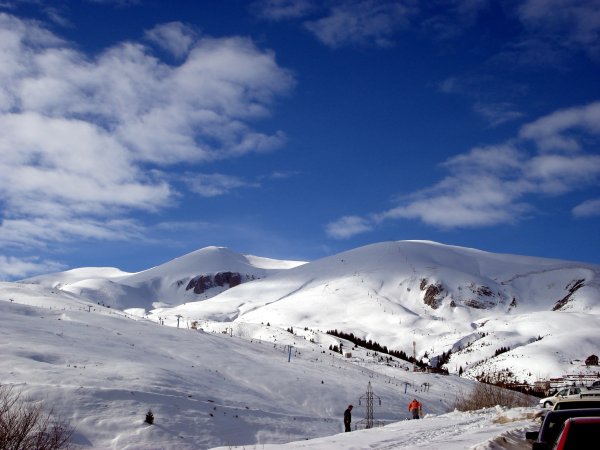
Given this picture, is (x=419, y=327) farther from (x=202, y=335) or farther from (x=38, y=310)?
(x=38, y=310)

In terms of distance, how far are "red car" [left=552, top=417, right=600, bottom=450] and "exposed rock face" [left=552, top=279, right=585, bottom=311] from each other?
18253 centimetres

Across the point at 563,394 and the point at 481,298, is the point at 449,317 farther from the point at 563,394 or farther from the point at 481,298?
the point at 563,394

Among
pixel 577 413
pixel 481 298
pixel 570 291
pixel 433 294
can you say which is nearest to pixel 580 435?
pixel 577 413

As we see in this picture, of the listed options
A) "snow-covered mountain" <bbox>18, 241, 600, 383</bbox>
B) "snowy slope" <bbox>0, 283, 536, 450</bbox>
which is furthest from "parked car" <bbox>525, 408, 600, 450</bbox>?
"snow-covered mountain" <bbox>18, 241, 600, 383</bbox>

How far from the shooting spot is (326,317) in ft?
509

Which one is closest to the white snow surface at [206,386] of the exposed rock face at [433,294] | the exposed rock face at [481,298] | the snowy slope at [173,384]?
the snowy slope at [173,384]

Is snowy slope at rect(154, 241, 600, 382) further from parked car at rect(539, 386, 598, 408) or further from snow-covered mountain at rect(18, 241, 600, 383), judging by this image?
parked car at rect(539, 386, 598, 408)

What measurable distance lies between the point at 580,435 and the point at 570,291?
201m

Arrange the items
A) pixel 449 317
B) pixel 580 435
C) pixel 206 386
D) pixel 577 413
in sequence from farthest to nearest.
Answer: pixel 449 317
pixel 206 386
pixel 577 413
pixel 580 435

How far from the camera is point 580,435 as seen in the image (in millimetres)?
7023

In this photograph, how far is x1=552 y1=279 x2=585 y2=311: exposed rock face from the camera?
179 metres

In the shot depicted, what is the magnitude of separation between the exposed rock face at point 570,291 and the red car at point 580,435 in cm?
18253

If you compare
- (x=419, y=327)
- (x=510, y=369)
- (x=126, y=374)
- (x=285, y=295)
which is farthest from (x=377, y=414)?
(x=285, y=295)

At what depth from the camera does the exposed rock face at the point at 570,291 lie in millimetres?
179413
